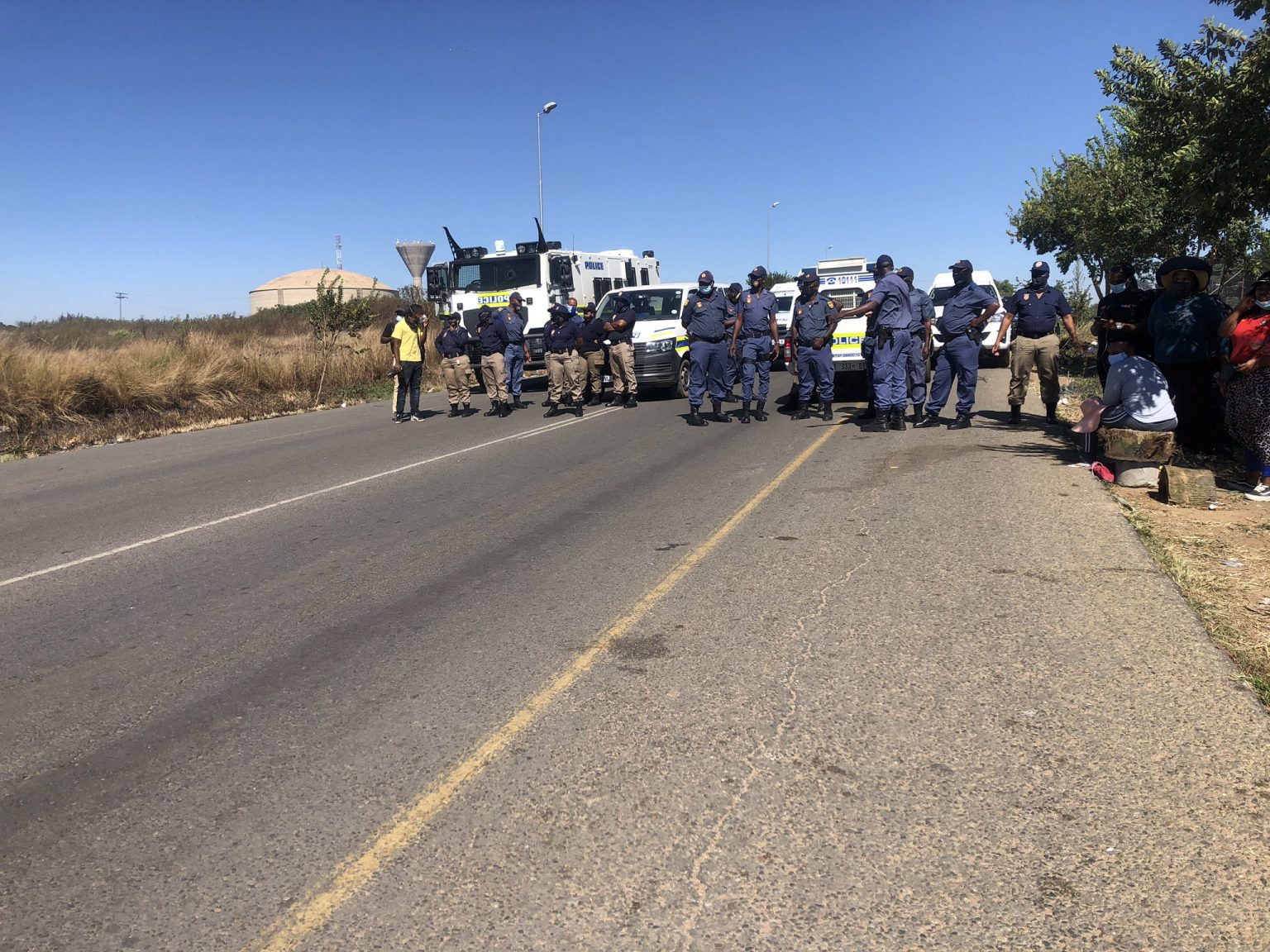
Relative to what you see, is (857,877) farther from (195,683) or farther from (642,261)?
(642,261)

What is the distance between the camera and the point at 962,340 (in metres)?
11.7

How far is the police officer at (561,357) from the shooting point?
14742mm

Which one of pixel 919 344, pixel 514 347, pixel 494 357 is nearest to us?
pixel 919 344

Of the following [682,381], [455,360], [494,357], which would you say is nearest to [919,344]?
[682,381]

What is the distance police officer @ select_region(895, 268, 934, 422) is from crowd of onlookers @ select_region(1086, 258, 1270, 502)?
2.21 metres

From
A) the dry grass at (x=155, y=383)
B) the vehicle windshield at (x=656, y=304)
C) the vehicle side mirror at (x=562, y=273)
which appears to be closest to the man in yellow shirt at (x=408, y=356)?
the vehicle windshield at (x=656, y=304)

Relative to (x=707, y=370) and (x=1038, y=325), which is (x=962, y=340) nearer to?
(x=1038, y=325)

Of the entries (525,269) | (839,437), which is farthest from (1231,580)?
(525,269)

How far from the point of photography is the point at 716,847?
2.99 m

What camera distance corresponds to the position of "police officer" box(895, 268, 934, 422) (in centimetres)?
1221

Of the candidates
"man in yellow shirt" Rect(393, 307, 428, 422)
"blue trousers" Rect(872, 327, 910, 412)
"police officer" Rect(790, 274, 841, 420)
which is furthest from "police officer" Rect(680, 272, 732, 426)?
"man in yellow shirt" Rect(393, 307, 428, 422)

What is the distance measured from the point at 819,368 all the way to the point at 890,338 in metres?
1.54

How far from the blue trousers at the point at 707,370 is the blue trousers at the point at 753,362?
0.80 feet

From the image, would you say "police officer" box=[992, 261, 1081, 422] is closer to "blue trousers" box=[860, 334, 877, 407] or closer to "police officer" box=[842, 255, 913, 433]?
"police officer" box=[842, 255, 913, 433]
